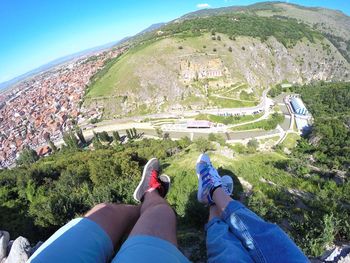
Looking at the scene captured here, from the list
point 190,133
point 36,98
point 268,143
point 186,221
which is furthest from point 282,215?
point 36,98

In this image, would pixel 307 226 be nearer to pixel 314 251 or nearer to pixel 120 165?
pixel 314 251

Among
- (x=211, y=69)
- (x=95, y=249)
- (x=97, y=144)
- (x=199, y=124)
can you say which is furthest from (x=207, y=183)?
(x=211, y=69)

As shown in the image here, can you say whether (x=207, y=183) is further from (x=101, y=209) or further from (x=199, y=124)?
(x=199, y=124)

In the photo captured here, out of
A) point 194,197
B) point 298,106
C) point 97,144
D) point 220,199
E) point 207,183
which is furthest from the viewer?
point 298,106

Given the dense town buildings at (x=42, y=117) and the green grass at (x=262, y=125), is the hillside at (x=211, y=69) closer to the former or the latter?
the dense town buildings at (x=42, y=117)

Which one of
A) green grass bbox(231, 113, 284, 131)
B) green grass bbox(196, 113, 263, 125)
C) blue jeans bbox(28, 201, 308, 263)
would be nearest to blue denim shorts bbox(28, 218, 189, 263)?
blue jeans bbox(28, 201, 308, 263)

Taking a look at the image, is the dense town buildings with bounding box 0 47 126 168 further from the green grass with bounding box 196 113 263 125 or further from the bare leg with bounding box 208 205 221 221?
the bare leg with bounding box 208 205 221 221

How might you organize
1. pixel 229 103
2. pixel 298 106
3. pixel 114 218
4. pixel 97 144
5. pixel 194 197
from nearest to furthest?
pixel 114 218
pixel 194 197
pixel 97 144
pixel 298 106
pixel 229 103
